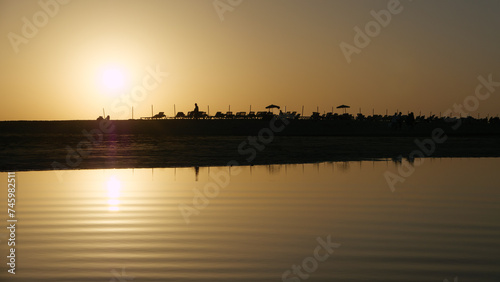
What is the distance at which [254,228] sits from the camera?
16438 millimetres

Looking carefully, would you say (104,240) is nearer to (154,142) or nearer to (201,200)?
(201,200)

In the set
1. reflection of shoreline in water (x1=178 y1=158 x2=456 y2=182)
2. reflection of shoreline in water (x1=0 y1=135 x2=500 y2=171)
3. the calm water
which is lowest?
the calm water

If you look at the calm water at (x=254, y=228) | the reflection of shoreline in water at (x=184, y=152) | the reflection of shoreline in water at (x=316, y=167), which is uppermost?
the reflection of shoreline in water at (x=184, y=152)

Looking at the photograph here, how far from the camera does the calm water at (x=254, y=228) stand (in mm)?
12000

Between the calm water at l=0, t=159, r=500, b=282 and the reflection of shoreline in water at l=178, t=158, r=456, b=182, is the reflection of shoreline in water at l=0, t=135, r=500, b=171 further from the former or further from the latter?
the calm water at l=0, t=159, r=500, b=282

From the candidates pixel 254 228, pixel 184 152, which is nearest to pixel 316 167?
pixel 184 152

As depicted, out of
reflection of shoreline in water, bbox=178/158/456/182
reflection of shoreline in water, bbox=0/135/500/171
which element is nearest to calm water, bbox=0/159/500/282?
reflection of shoreline in water, bbox=178/158/456/182

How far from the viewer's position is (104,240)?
15039 mm

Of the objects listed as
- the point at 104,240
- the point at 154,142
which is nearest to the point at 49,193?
the point at 104,240

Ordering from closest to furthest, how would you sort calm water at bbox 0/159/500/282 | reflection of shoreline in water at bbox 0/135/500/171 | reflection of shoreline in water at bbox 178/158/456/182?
calm water at bbox 0/159/500/282
reflection of shoreline in water at bbox 178/158/456/182
reflection of shoreline in water at bbox 0/135/500/171

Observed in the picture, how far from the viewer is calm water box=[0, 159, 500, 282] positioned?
12.0m

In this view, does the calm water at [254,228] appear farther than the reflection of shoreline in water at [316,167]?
No

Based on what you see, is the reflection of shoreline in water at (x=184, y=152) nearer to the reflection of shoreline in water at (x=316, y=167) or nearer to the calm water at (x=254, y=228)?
the reflection of shoreline in water at (x=316, y=167)

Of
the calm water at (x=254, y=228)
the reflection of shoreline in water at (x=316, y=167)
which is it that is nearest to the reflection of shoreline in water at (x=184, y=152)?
the reflection of shoreline in water at (x=316, y=167)
